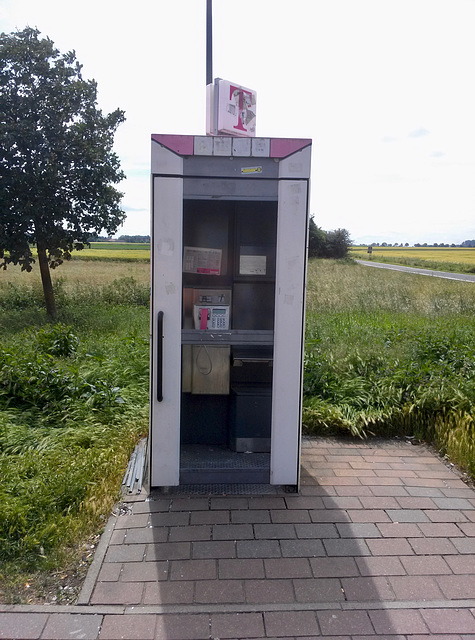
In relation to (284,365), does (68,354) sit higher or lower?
lower

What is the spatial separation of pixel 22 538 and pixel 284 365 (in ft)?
6.34

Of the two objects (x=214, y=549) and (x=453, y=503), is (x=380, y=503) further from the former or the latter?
(x=214, y=549)

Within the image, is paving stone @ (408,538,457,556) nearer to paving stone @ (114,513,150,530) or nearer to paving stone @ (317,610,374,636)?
paving stone @ (317,610,374,636)

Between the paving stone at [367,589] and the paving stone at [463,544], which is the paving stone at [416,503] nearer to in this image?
the paving stone at [463,544]

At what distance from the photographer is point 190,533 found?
10.6ft

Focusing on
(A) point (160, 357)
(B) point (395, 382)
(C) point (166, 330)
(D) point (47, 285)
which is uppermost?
(C) point (166, 330)

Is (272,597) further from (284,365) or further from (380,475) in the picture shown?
(380,475)

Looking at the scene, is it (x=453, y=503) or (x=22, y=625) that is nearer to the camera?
(x=22, y=625)

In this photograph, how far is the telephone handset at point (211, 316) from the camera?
3.90 metres

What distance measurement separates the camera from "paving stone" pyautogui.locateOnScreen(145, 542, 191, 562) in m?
2.98

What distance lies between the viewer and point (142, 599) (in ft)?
8.67

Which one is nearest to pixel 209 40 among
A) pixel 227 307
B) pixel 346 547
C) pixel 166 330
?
pixel 227 307

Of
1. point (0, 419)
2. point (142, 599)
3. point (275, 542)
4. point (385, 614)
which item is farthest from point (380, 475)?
point (0, 419)

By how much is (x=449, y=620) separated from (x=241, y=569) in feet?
3.53
